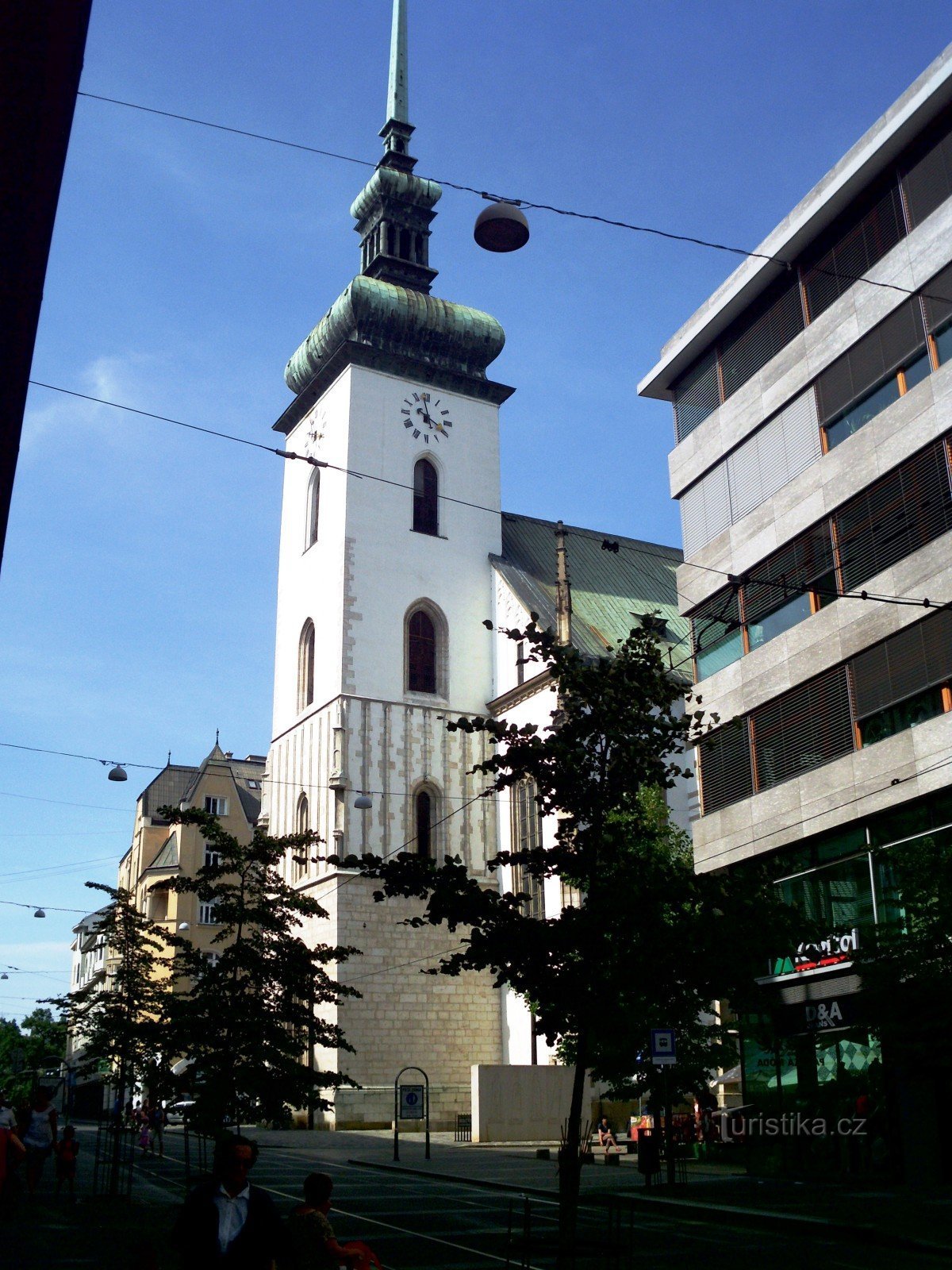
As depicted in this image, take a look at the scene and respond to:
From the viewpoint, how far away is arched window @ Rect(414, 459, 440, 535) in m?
49.7

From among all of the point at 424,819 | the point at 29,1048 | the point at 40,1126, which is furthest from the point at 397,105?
the point at 29,1048

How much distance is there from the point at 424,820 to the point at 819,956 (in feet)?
76.5

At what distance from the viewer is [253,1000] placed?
17.8m

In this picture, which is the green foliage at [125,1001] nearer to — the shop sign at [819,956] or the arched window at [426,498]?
the shop sign at [819,956]

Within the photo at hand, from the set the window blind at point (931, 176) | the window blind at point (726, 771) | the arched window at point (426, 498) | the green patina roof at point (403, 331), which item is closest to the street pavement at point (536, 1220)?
the window blind at point (726, 771)

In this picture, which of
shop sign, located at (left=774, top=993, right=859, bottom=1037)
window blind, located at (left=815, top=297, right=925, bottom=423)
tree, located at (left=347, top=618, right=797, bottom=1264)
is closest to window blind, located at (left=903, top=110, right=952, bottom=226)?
window blind, located at (left=815, top=297, right=925, bottom=423)

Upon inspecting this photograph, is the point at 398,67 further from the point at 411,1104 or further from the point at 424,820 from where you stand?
the point at 411,1104

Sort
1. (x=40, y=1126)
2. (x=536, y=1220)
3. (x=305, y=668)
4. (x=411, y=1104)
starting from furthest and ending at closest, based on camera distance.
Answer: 1. (x=305, y=668)
2. (x=411, y=1104)
3. (x=40, y=1126)
4. (x=536, y=1220)

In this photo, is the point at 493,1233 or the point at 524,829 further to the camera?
the point at 524,829

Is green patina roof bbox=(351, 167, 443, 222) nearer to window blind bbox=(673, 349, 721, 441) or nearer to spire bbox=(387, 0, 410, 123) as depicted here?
spire bbox=(387, 0, 410, 123)

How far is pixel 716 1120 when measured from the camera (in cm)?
2984

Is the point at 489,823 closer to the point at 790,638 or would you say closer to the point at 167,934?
the point at 790,638

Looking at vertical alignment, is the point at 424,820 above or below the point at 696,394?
below

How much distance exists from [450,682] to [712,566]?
1993cm
